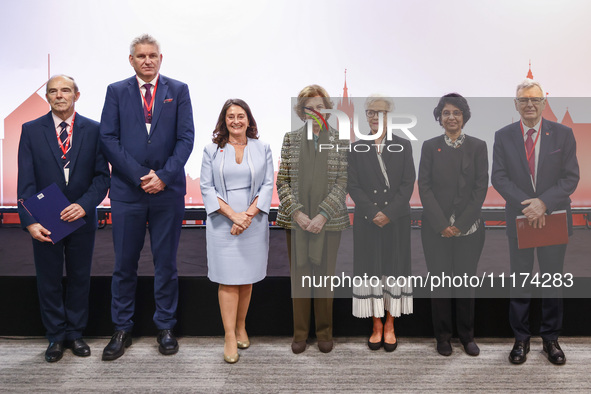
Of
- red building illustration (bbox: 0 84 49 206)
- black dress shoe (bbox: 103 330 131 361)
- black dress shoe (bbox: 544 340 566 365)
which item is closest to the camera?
black dress shoe (bbox: 544 340 566 365)

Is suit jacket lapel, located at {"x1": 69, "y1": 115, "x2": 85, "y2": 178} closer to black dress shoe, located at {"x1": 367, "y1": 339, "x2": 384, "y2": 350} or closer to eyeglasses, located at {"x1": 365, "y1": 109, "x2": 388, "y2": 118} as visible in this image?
eyeglasses, located at {"x1": 365, "y1": 109, "x2": 388, "y2": 118}

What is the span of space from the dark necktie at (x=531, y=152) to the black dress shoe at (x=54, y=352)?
113 inches

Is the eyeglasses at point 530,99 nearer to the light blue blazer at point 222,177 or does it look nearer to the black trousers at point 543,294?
the black trousers at point 543,294


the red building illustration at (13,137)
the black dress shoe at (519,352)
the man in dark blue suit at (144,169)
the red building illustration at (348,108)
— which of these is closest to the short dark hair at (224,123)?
the man in dark blue suit at (144,169)

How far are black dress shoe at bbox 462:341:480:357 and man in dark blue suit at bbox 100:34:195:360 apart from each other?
5.65 ft

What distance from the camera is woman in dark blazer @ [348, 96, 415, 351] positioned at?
8.50 ft

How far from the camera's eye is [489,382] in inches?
91.2

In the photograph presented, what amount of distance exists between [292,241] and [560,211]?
150 centimetres

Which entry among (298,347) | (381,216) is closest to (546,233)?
(381,216)

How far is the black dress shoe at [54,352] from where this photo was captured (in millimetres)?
2570

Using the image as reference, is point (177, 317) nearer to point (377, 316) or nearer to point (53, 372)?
point (53, 372)

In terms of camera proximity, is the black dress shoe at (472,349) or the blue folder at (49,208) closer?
the blue folder at (49,208)

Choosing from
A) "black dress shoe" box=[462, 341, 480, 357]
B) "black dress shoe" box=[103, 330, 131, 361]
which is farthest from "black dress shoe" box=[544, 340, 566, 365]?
"black dress shoe" box=[103, 330, 131, 361]

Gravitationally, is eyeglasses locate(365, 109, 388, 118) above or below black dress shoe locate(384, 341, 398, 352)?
above
